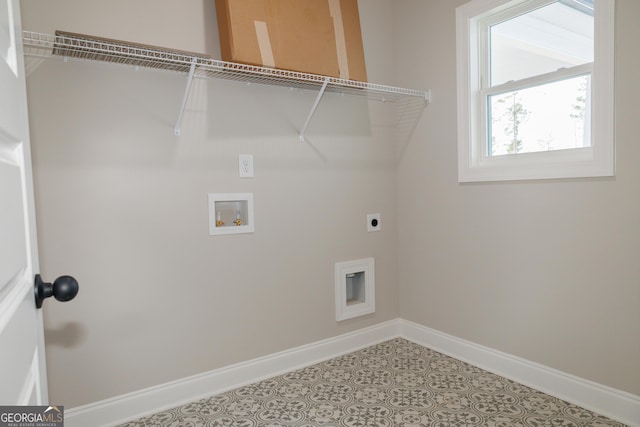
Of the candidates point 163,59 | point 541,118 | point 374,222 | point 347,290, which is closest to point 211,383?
point 347,290

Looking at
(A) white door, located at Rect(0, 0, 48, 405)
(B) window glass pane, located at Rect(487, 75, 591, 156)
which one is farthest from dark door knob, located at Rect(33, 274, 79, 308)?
(B) window glass pane, located at Rect(487, 75, 591, 156)

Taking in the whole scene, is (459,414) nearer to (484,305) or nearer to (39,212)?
(484,305)

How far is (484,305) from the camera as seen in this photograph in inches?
97.7

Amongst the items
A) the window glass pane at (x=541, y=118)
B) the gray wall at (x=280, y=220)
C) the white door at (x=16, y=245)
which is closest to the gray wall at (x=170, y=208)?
the gray wall at (x=280, y=220)

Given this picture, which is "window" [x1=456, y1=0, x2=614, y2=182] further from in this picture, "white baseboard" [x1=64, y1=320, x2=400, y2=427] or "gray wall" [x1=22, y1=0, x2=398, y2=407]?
"white baseboard" [x1=64, y1=320, x2=400, y2=427]

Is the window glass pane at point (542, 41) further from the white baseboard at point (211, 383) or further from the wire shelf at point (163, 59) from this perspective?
the white baseboard at point (211, 383)

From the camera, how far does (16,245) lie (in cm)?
71

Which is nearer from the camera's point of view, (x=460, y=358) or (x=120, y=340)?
(x=120, y=340)

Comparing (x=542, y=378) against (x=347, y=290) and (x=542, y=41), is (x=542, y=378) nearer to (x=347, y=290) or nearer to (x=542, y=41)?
(x=347, y=290)

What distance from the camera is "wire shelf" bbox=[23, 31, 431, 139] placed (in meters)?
1.66

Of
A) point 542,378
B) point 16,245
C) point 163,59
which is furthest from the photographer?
point 542,378

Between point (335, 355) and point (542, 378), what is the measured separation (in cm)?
122

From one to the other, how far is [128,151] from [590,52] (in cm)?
234

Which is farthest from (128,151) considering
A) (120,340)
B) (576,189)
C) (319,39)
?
(576,189)
